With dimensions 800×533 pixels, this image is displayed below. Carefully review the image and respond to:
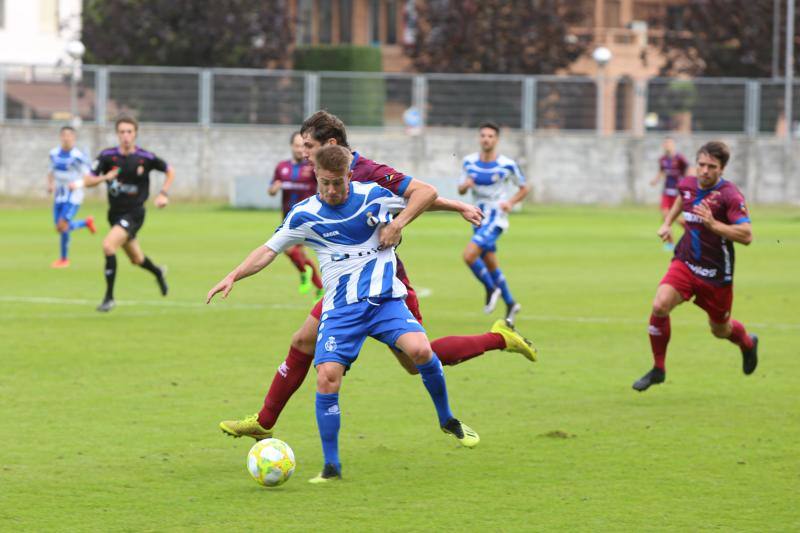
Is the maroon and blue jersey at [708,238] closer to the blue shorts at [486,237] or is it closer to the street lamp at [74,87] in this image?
the blue shorts at [486,237]

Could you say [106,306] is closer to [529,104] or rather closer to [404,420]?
[404,420]

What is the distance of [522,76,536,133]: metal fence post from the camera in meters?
42.6

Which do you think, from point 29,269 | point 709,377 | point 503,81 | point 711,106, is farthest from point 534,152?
point 709,377

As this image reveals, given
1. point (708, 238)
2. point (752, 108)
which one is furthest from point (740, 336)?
point (752, 108)

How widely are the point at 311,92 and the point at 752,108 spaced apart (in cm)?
1279

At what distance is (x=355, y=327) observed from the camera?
8.41 m

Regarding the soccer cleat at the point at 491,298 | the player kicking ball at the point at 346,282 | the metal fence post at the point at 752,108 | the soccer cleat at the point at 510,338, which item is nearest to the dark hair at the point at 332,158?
the player kicking ball at the point at 346,282

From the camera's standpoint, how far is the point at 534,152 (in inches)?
1699

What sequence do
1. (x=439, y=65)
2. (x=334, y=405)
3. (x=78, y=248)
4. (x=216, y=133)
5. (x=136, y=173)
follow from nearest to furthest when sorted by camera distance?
1. (x=334, y=405)
2. (x=136, y=173)
3. (x=78, y=248)
4. (x=216, y=133)
5. (x=439, y=65)

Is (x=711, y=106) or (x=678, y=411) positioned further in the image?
(x=711, y=106)

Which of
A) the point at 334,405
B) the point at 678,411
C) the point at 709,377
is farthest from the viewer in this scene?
the point at 709,377

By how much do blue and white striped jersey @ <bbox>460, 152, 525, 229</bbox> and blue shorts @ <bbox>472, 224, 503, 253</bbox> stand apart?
0.62 ft

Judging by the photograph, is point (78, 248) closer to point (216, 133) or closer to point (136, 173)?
point (136, 173)

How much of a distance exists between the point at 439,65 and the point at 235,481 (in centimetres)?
4257
